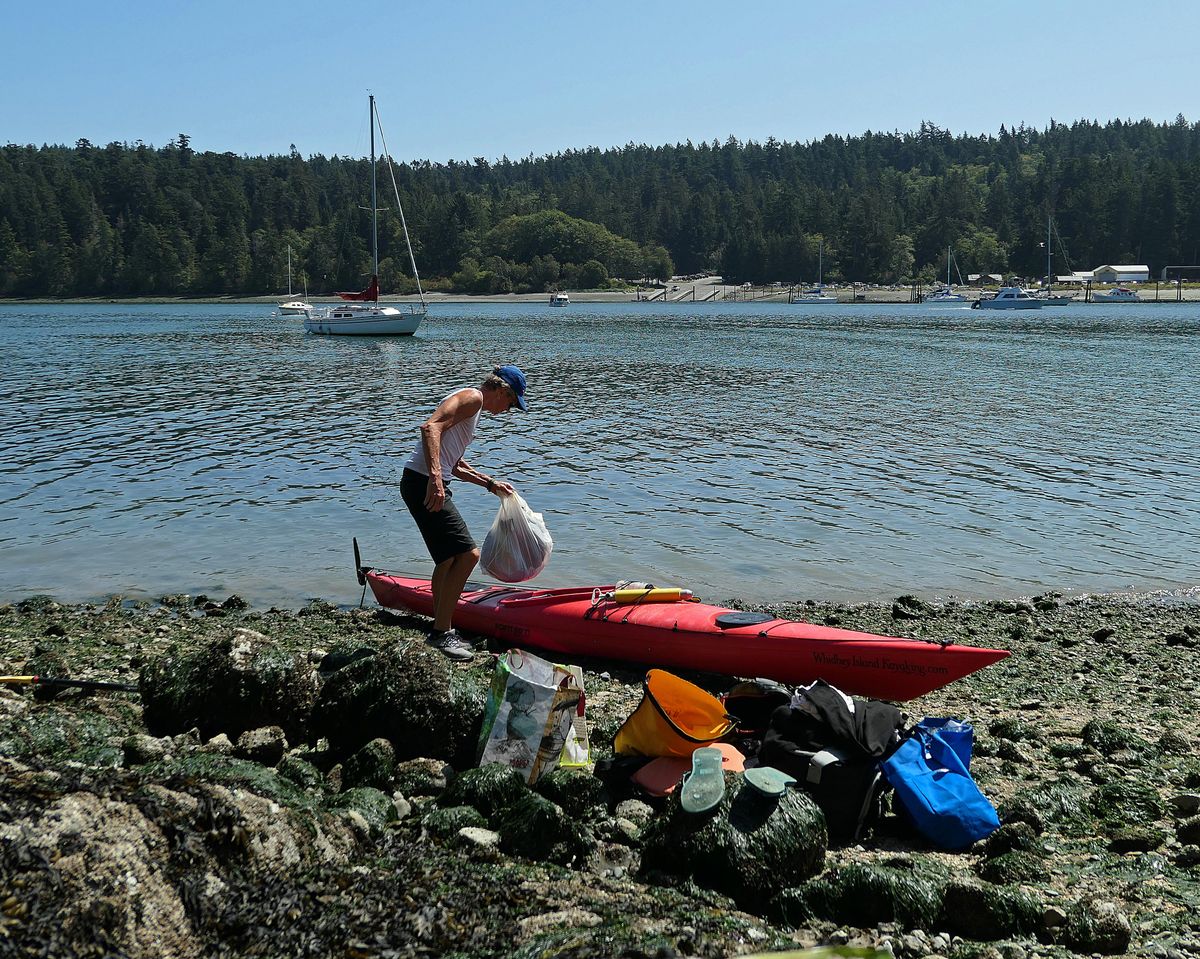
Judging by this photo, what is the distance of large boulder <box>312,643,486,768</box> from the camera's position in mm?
5707

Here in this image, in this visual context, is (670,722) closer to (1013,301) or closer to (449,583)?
(449,583)

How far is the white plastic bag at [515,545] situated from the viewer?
29.7 feet

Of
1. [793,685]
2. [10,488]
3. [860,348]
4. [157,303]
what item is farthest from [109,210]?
[793,685]

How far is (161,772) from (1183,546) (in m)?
11.8

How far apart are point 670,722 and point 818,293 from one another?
503 feet

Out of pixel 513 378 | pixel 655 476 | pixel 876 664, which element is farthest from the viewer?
pixel 655 476

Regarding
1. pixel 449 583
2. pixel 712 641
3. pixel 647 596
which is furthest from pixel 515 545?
pixel 712 641

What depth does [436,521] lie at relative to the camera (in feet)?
26.5

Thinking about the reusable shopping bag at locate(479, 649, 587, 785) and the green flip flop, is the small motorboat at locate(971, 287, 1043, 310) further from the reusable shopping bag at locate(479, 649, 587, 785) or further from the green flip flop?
the green flip flop

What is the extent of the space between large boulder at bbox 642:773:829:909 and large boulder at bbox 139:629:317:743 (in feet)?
7.82

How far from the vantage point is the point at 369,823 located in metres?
4.60

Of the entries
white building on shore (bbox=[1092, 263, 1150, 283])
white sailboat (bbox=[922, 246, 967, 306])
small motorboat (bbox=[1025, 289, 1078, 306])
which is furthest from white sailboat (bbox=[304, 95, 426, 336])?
white building on shore (bbox=[1092, 263, 1150, 283])

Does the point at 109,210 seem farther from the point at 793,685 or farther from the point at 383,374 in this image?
the point at 793,685

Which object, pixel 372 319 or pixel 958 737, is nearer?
pixel 958 737
